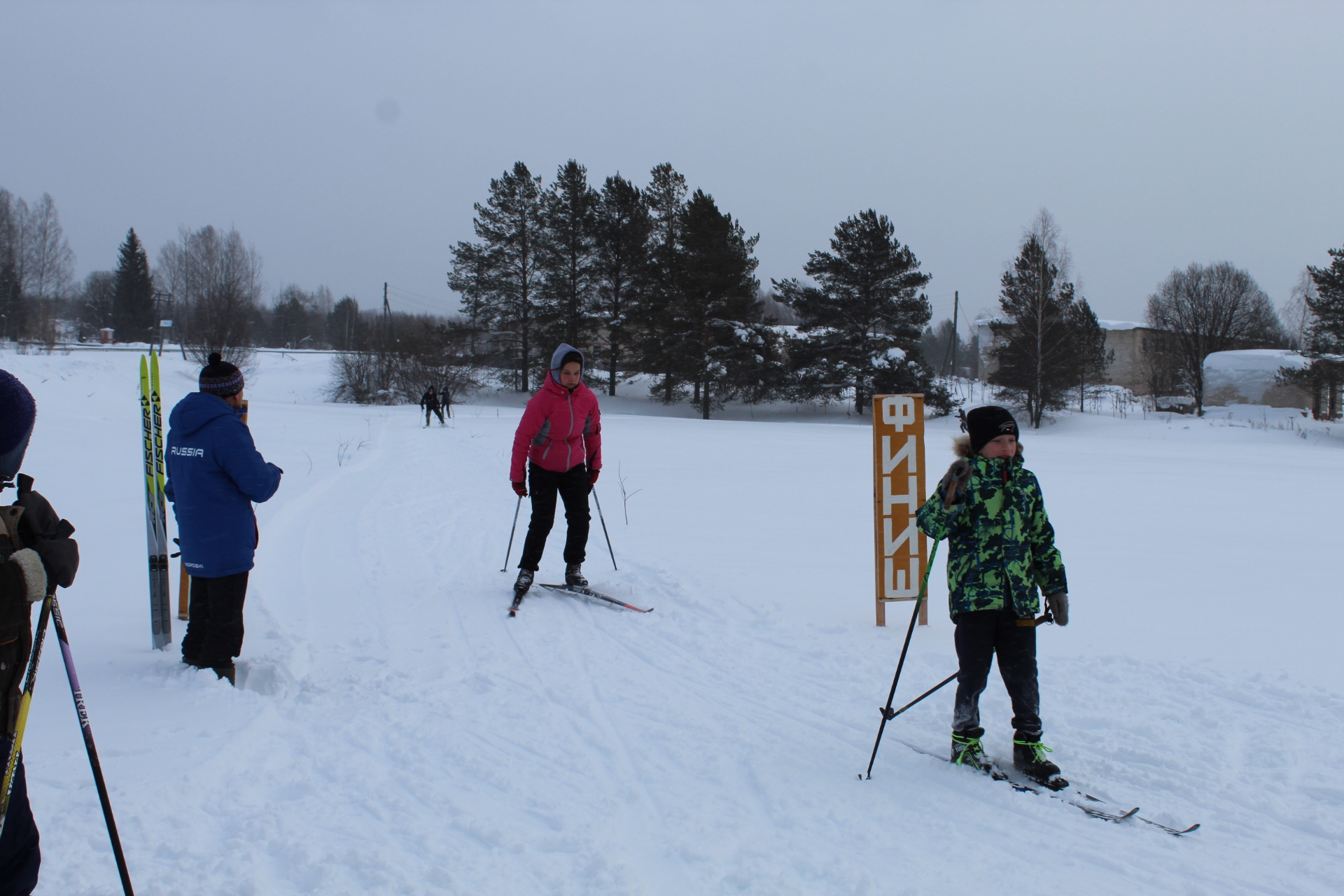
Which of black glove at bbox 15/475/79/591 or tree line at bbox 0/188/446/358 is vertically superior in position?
tree line at bbox 0/188/446/358

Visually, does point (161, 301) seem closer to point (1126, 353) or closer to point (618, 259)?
point (618, 259)

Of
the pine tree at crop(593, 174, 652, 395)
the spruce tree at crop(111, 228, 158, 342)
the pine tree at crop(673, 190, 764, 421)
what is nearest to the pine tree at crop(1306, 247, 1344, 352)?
the pine tree at crop(673, 190, 764, 421)

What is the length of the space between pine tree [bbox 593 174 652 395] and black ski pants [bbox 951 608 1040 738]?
36342 millimetres

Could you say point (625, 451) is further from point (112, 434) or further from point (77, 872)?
point (77, 872)

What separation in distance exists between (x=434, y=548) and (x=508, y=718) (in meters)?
4.13

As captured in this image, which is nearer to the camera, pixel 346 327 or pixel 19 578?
pixel 19 578

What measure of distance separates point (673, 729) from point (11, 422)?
273 centimetres

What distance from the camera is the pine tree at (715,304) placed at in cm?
3422

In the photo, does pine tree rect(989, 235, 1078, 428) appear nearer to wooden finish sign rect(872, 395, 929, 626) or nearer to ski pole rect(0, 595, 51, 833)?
wooden finish sign rect(872, 395, 929, 626)

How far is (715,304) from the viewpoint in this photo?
3438 cm

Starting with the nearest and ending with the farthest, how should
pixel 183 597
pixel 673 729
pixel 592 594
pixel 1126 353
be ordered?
pixel 673 729, pixel 183 597, pixel 592 594, pixel 1126 353


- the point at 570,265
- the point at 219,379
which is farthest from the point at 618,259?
the point at 219,379

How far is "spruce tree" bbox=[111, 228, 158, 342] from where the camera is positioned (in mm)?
64250

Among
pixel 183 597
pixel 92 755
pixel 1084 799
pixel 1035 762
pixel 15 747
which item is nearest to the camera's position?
pixel 15 747
